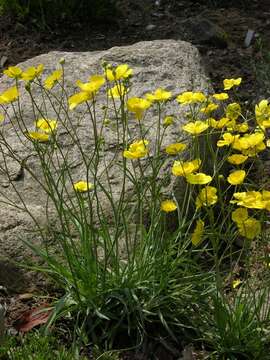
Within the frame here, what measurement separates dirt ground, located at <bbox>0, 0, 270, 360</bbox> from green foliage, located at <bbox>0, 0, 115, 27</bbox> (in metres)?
0.06

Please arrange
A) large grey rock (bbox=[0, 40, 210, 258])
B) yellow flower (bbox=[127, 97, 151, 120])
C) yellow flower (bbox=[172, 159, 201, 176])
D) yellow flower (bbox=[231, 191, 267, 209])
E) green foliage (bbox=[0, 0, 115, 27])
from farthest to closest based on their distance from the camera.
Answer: green foliage (bbox=[0, 0, 115, 27])
large grey rock (bbox=[0, 40, 210, 258])
yellow flower (bbox=[127, 97, 151, 120])
yellow flower (bbox=[172, 159, 201, 176])
yellow flower (bbox=[231, 191, 267, 209])

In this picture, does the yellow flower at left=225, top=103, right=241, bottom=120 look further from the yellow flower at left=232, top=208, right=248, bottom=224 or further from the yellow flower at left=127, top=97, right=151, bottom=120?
the yellow flower at left=232, top=208, right=248, bottom=224

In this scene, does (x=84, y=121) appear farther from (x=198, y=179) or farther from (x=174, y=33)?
(x=174, y=33)

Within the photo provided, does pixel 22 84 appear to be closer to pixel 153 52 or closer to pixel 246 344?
pixel 153 52

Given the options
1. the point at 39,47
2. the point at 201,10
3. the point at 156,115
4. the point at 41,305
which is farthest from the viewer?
the point at 201,10

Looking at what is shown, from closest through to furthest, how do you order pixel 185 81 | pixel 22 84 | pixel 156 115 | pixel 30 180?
1. pixel 30 180
2. pixel 156 115
3. pixel 185 81
4. pixel 22 84

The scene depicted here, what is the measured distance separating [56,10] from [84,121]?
213 cm

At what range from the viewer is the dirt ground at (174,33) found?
15.8 feet

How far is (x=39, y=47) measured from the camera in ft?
16.8

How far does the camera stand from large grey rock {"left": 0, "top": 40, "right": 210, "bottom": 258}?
2.92m

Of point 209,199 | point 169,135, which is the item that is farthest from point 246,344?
point 169,135

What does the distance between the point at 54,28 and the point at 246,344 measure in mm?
3584

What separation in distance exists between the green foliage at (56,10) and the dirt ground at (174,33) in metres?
0.06

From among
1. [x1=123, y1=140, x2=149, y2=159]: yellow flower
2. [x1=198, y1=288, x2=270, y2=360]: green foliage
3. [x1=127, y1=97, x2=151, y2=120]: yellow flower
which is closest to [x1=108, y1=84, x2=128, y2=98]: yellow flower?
[x1=127, y1=97, x2=151, y2=120]: yellow flower
